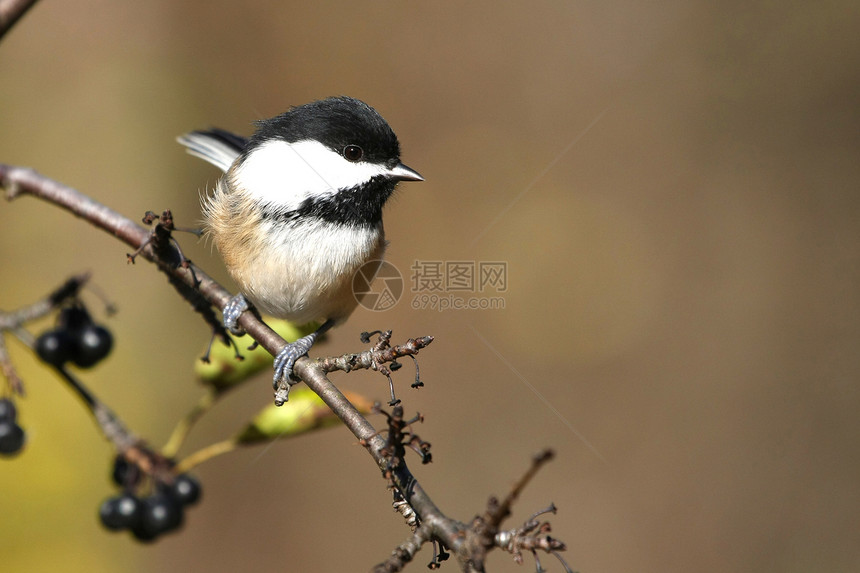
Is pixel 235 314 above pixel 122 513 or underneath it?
above

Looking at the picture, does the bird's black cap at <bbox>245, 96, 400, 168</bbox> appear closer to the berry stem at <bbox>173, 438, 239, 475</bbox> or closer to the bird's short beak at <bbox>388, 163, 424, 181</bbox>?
the bird's short beak at <bbox>388, 163, 424, 181</bbox>

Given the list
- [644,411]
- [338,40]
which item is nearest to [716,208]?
[644,411]

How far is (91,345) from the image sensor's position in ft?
6.78

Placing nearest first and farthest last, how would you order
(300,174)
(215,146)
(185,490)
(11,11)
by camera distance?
1. (11,11)
2. (185,490)
3. (300,174)
4. (215,146)

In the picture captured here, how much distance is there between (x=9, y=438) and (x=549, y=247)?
3.88 m

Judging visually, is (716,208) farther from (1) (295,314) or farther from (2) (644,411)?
(1) (295,314)

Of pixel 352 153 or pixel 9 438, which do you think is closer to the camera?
pixel 9 438

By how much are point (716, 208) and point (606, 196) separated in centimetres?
88

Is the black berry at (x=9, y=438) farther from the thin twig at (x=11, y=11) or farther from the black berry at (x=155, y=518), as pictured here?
the thin twig at (x=11, y=11)

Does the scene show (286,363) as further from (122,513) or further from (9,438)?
(9,438)

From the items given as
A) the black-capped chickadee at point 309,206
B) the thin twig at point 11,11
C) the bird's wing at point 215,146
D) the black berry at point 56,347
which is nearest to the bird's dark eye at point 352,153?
the black-capped chickadee at point 309,206

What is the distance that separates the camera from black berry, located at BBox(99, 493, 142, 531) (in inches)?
77.8

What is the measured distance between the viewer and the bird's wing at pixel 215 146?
9.50 feet

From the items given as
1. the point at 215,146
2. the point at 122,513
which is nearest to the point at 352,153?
the point at 215,146
